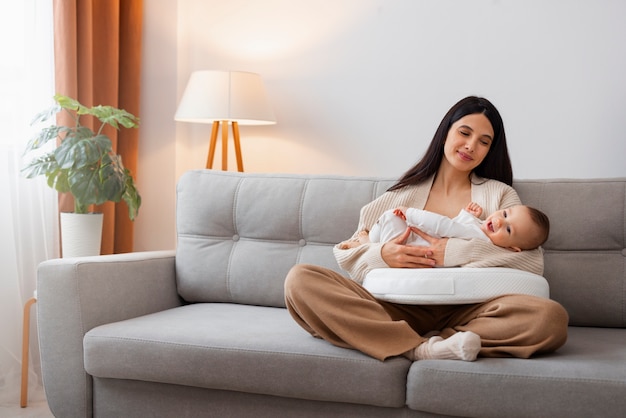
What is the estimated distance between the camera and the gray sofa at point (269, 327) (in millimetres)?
1770

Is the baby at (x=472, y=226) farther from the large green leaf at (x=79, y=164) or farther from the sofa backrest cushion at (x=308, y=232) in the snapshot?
the large green leaf at (x=79, y=164)

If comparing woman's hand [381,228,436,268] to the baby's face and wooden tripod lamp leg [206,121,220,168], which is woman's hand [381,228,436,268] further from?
wooden tripod lamp leg [206,121,220,168]

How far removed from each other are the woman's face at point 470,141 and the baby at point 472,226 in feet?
0.43

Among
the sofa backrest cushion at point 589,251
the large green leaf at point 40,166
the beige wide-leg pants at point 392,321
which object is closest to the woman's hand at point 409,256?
the beige wide-leg pants at point 392,321

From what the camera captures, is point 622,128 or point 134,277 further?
point 622,128

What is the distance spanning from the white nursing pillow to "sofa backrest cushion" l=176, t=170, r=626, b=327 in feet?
1.13

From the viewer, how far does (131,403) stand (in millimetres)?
2160

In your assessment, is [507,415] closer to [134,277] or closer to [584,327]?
[584,327]

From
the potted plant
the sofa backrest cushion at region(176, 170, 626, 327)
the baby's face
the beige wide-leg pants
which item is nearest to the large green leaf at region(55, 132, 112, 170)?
the potted plant

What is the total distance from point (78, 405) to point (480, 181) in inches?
52.1

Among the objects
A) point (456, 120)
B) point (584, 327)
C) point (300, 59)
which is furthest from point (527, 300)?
point (300, 59)

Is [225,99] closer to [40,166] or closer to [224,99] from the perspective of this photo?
[224,99]

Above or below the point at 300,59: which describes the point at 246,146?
below

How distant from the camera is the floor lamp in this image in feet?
11.2
